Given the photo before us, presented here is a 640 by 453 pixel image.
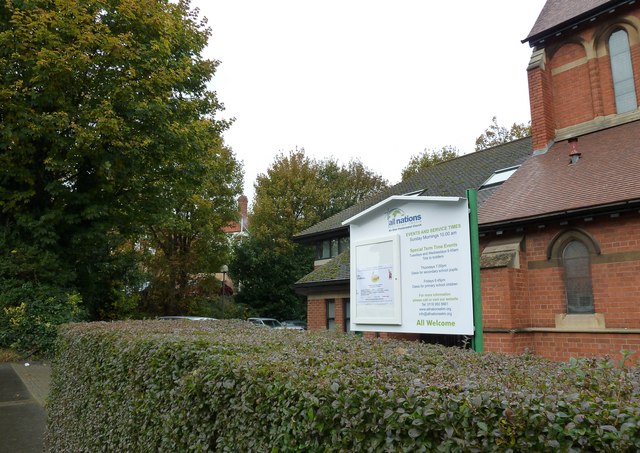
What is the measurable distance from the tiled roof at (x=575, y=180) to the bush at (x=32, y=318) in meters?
13.3

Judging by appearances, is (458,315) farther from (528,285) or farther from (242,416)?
(528,285)

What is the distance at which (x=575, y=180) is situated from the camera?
39.7 feet

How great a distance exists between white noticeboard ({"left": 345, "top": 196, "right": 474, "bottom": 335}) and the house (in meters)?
5.26

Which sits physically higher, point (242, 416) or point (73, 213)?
point (73, 213)

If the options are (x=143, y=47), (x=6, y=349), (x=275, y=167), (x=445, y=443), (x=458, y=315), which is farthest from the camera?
(x=275, y=167)

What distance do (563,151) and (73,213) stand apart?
615 inches

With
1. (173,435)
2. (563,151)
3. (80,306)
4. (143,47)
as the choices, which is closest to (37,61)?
(143,47)

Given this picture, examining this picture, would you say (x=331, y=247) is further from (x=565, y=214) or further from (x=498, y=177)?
(x=565, y=214)

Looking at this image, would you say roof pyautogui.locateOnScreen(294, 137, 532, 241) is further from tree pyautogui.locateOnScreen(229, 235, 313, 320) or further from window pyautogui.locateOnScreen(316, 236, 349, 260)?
tree pyautogui.locateOnScreen(229, 235, 313, 320)

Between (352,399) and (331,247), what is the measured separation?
22038 millimetres

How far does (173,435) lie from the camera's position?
12.0ft

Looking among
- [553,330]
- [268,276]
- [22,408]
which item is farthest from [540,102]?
[268,276]

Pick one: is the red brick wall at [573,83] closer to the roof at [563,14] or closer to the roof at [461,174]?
the roof at [563,14]

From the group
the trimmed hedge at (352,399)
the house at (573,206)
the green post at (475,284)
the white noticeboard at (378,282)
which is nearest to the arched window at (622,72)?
the house at (573,206)
